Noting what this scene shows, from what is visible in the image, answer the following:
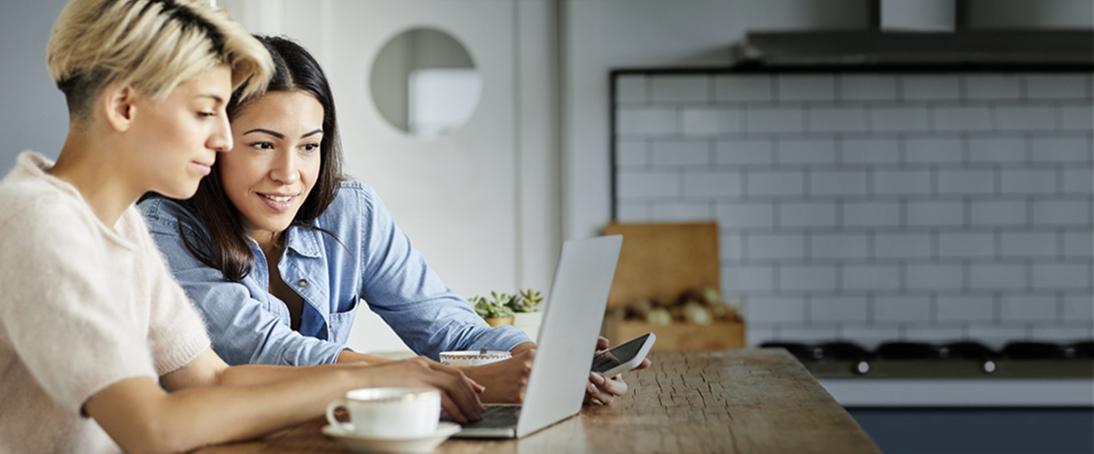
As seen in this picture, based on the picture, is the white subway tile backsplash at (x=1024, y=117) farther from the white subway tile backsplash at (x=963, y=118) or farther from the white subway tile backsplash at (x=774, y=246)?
the white subway tile backsplash at (x=774, y=246)

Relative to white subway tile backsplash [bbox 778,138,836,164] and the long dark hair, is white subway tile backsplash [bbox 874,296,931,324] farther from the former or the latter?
the long dark hair

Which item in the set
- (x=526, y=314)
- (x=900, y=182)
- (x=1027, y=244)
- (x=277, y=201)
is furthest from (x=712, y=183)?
(x=277, y=201)

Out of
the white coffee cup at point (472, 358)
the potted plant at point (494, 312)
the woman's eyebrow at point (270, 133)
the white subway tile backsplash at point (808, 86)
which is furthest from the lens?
the white subway tile backsplash at point (808, 86)

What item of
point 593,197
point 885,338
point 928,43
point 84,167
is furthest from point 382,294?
point 885,338

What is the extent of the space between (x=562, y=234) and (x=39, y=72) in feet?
6.61

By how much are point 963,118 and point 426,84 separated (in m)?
1.90

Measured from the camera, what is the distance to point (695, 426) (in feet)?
3.19

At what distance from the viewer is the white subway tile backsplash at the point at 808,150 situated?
3.23m

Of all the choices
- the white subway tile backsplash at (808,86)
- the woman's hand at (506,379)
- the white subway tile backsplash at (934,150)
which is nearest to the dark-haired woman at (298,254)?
the woman's hand at (506,379)

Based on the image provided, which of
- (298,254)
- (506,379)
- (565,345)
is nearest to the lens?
(565,345)

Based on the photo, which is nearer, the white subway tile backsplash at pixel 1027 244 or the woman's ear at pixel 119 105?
the woman's ear at pixel 119 105

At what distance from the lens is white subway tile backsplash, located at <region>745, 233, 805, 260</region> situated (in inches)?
128

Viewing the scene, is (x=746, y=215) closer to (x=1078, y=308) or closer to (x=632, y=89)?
(x=632, y=89)

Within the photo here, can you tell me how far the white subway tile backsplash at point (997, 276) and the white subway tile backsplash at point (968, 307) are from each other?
46 mm
